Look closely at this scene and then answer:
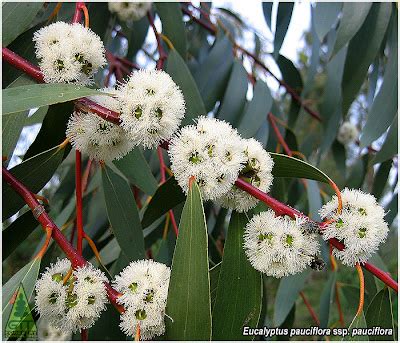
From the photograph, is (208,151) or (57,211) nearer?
(208,151)

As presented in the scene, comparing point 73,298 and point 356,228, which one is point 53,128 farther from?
point 356,228

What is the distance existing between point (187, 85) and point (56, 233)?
2.00ft

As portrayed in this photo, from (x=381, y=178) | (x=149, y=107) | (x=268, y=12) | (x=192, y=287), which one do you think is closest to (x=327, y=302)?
(x=381, y=178)

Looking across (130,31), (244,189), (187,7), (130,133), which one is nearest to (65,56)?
(130,133)

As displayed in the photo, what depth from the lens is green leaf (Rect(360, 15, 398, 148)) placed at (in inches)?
54.7

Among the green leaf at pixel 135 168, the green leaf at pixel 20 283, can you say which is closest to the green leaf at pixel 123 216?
the green leaf at pixel 135 168

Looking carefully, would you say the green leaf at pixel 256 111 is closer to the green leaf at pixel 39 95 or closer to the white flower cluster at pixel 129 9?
the white flower cluster at pixel 129 9

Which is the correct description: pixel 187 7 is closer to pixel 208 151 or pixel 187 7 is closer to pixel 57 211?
pixel 57 211

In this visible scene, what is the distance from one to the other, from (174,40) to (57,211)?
63 centimetres

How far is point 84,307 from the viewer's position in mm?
747

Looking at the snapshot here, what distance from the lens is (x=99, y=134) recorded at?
0.81 m

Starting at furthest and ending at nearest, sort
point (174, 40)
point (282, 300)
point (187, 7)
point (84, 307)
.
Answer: point (187, 7)
point (174, 40)
point (282, 300)
point (84, 307)

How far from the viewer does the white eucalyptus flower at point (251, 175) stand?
2.66ft

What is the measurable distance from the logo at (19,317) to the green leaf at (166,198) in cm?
32
